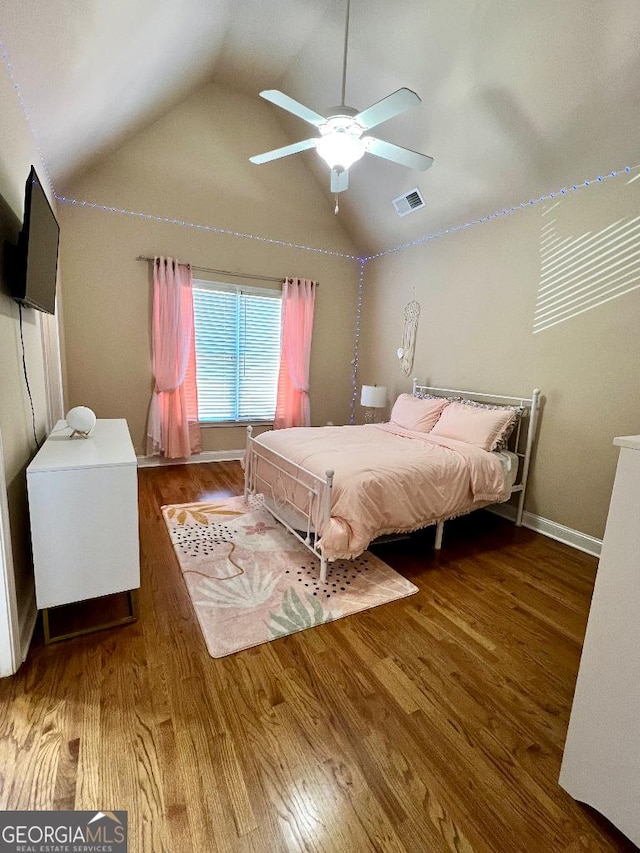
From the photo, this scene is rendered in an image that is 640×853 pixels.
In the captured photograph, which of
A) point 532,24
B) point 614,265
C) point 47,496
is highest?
point 532,24

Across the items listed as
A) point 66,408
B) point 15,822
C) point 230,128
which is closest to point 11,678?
point 15,822

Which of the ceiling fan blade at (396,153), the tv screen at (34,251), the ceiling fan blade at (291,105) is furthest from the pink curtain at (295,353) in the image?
the tv screen at (34,251)

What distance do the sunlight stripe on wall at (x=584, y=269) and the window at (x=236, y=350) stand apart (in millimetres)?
2912

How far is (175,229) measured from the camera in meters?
4.19

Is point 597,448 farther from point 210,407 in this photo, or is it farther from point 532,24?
Answer: point 210,407

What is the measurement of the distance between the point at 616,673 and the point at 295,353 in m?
4.36

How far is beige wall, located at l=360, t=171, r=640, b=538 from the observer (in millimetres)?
2783

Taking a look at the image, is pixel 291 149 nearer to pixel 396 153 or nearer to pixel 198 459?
pixel 396 153

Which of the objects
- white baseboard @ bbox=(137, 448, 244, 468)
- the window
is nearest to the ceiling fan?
the window

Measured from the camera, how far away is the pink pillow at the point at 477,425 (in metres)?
3.20

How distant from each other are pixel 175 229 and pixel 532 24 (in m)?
3.38

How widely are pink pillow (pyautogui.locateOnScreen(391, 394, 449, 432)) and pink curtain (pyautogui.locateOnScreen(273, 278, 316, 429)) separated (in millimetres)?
1424

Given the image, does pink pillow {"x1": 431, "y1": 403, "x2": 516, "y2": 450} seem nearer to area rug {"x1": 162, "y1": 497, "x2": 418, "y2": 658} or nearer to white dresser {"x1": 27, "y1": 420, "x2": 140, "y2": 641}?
area rug {"x1": 162, "y1": 497, "x2": 418, "y2": 658}

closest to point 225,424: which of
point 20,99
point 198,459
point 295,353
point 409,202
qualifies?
point 198,459
